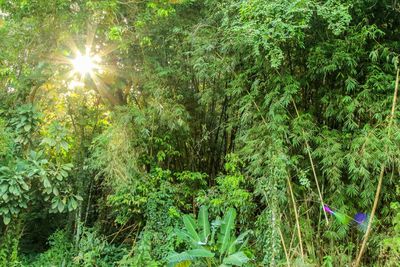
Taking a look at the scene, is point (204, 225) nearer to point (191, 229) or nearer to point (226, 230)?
point (191, 229)

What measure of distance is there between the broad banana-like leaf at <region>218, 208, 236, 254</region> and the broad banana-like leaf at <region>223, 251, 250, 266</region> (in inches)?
7.0

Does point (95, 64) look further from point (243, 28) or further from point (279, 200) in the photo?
point (279, 200)

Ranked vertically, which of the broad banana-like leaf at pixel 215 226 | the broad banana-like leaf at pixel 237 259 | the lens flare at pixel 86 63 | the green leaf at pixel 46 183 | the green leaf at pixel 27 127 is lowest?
the broad banana-like leaf at pixel 237 259

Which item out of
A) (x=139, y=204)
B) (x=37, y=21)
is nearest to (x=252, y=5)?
(x=139, y=204)

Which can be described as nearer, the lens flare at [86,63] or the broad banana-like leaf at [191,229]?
the broad banana-like leaf at [191,229]

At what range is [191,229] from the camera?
373 centimetres

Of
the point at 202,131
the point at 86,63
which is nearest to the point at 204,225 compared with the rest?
the point at 202,131

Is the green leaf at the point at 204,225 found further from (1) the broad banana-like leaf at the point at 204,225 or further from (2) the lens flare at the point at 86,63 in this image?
(2) the lens flare at the point at 86,63

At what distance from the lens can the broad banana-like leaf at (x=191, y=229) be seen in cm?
366

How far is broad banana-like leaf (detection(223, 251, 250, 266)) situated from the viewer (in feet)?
10.8

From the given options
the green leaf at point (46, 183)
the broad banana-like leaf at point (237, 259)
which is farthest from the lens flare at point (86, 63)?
the broad banana-like leaf at point (237, 259)

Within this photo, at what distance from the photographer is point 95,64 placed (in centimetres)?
477

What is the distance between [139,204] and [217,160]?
4.30 feet

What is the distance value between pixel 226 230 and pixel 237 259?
0.36 meters
